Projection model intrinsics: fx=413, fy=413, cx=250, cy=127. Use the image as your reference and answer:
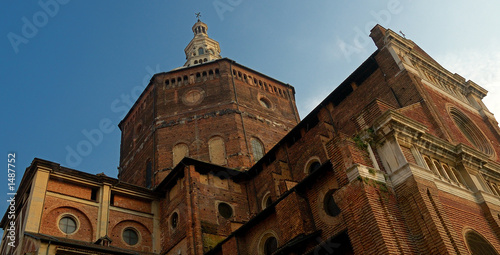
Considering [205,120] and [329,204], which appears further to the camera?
[205,120]

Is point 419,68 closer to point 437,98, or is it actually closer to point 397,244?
point 437,98

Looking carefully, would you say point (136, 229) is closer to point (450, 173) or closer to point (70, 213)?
point (70, 213)

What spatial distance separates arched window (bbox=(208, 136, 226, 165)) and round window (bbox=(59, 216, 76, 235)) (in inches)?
359

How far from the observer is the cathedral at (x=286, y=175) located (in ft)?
37.3

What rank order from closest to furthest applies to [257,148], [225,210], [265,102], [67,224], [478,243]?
[478,243], [67,224], [225,210], [257,148], [265,102]

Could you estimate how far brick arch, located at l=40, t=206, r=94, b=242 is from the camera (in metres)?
18.8

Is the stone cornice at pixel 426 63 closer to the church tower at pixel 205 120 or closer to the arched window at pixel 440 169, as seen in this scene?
the arched window at pixel 440 169

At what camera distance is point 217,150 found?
1048 inches

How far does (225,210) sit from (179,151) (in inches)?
279

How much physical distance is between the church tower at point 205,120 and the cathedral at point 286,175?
10 centimetres

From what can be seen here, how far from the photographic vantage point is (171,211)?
2178 cm

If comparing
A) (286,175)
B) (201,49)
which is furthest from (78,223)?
(201,49)

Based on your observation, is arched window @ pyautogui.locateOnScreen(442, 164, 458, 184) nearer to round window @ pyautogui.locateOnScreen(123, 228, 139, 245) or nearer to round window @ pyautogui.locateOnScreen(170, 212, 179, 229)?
round window @ pyautogui.locateOnScreen(170, 212, 179, 229)


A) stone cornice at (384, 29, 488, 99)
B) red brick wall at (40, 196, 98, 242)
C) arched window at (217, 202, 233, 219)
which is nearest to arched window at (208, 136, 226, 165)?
arched window at (217, 202, 233, 219)
